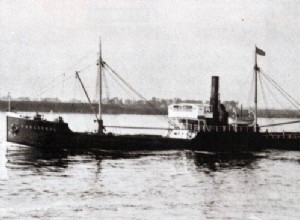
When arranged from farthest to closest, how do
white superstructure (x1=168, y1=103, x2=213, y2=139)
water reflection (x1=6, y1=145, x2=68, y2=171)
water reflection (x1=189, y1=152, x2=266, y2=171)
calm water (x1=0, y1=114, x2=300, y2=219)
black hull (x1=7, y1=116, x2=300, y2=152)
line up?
white superstructure (x1=168, y1=103, x2=213, y2=139), black hull (x1=7, y1=116, x2=300, y2=152), water reflection (x1=189, y1=152, x2=266, y2=171), water reflection (x1=6, y1=145, x2=68, y2=171), calm water (x1=0, y1=114, x2=300, y2=219)

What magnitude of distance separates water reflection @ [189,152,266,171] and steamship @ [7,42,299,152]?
2826 mm

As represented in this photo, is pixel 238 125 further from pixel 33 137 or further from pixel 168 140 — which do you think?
pixel 33 137

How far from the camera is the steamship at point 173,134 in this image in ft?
165

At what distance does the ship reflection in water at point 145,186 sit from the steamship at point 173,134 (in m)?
3.25

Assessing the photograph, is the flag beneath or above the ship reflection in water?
above

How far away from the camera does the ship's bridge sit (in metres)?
54.9

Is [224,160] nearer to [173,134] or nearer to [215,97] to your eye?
[173,134]

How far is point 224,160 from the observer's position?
148 feet

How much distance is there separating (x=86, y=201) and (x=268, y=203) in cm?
889

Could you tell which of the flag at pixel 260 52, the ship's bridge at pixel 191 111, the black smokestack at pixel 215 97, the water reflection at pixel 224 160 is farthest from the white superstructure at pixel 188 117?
the flag at pixel 260 52

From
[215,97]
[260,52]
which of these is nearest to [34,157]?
[215,97]

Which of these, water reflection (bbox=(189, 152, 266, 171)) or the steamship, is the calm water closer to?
water reflection (bbox=(189, 152, 266, 171))

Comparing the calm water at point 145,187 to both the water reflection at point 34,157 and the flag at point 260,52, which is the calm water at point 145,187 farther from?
A: the flag at point 260,52

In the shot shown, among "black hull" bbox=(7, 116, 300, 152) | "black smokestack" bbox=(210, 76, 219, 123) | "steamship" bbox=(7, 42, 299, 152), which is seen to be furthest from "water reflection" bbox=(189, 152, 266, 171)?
"black smokestack" bbox=(210, 76, 219, 123)
